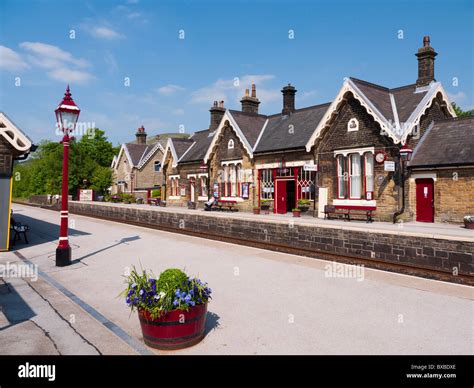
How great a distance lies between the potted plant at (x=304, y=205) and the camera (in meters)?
22.8

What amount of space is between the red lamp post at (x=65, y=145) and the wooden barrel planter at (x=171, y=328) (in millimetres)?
6370

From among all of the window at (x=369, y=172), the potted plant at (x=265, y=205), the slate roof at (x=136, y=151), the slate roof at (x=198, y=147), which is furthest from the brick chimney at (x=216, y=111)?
the window at (x=369, y=172)

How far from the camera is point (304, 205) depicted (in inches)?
902

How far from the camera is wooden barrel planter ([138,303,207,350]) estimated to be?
484 centimetres

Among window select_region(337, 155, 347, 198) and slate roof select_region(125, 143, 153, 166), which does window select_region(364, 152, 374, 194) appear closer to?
window select_region(337, 155, 347, 198)

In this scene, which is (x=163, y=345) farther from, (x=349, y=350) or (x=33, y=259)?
(x=33, y=259)

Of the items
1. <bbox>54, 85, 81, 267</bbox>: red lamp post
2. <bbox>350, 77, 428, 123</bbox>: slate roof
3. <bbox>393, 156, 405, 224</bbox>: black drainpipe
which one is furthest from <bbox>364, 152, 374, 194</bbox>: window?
<bbox>54, 85, 81, 267</bbox>: red lamp post

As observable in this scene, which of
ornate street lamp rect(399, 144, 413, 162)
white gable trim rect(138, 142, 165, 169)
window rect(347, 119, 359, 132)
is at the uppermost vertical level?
white gable trim rect(138, 142, 165, 169)

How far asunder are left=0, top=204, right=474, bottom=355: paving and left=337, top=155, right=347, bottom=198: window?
35.2ft

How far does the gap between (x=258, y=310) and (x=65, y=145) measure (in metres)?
7.23

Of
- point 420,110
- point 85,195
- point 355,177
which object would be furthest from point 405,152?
point 85,195

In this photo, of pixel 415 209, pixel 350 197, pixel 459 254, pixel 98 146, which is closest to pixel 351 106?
pixel 350 197

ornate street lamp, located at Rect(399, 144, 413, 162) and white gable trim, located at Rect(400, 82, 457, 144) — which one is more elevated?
white gable trim, located at Rect(400, 82, 457, 144)

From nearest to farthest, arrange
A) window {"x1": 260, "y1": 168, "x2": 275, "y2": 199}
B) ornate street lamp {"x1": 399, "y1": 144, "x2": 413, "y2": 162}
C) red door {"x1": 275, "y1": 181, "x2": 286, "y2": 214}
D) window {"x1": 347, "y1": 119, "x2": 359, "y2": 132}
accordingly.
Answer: ornate street lamp {"x1": 399, "y1": 144, "x2": 413, "y2": 162} < window {"x1": 347, "y1": 119, "x2": 359, "y2": 132} < red door {"x1": 275, "y1": 181, "x2": 286, "y2": 214} < window {"x1": 260, "y1": 168, "x2": 275, "y2": 199}
